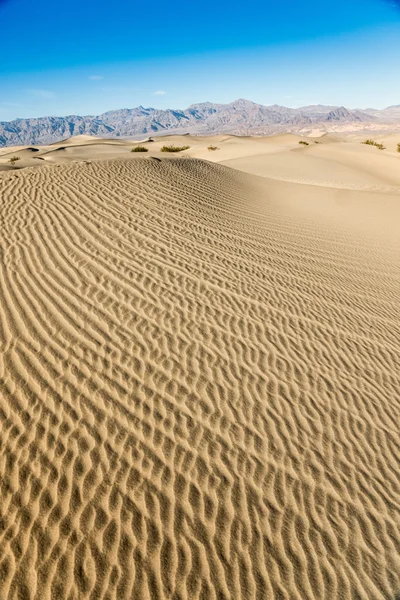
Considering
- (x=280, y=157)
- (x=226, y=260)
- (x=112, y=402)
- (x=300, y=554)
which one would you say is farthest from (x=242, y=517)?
(x=280, y=157)

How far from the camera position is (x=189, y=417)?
15.3ft

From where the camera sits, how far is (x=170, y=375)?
521 cm

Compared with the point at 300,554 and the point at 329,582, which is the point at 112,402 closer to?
the point at 300,554

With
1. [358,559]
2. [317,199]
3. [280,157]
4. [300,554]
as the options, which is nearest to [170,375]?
[300,554]

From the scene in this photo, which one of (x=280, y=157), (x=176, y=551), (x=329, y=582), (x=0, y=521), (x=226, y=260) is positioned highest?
(x=280, y=157)

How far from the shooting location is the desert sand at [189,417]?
11.2 feet

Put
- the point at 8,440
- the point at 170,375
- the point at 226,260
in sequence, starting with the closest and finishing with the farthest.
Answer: the point at 8,440 → the point at 170,375 → the point at 226,260

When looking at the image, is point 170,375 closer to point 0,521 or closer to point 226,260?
A: point 0,521

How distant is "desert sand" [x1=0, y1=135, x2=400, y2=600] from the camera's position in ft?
11.2

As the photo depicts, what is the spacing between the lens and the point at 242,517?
3.75m

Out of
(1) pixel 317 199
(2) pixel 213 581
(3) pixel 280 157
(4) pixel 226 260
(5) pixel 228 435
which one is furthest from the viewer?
(3) pixel 280 157

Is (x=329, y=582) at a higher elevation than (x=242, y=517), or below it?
below

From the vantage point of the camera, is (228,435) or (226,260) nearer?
(228,435)

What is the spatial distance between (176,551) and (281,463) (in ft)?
4.67
